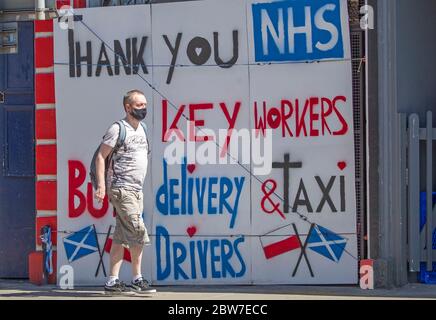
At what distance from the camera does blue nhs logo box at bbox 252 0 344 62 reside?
11883mm

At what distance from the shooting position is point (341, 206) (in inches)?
468

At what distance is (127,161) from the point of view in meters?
11.5

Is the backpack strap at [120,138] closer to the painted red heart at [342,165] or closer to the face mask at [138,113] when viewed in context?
the face mask at [138,113]

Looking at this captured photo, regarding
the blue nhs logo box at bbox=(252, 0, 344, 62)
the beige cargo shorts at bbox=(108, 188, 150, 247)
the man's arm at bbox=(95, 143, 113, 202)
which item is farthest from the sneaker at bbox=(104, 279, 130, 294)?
the blue nhs logo box at bbox=(252, 0, 344, 62)

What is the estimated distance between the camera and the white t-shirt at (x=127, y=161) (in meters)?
11.4

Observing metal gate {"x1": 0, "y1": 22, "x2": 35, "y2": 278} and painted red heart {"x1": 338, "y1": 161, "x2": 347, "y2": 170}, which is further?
metal gate {"x1": 0, "y1": 22, "x2": 35, "y2": 278}

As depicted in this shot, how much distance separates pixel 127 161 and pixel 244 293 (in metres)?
1.67

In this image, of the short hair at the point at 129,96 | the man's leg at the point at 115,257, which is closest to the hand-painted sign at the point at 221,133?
the short hair at the point at 129,96

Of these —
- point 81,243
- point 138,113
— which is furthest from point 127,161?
point 81,243

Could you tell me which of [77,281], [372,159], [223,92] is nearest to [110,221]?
[77,281]

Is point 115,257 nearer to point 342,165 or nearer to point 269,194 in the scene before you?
point 269,194

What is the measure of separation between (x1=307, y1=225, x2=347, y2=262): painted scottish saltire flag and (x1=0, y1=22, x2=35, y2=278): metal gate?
119 inches

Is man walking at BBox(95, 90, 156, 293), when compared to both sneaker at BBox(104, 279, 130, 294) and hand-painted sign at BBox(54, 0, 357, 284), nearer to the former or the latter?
sneaker at BBox(104, 279, 130, 294)

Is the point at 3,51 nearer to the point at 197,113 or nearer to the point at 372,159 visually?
the point at 197,113
